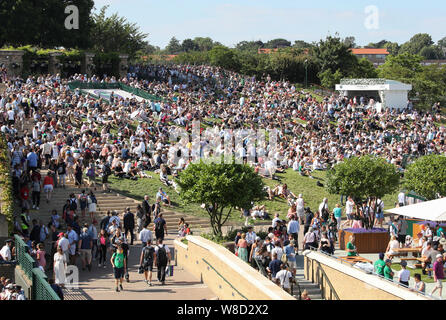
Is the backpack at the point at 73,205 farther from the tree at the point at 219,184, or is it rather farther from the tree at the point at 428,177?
the tree at the point at 428,177

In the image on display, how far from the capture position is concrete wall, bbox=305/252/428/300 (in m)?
14.3

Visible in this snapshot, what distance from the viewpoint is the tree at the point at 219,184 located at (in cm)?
2134

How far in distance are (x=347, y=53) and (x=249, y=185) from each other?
53.8 metres

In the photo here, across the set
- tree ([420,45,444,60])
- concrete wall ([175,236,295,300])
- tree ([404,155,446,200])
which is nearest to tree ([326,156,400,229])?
tree ([404,155,446,200])

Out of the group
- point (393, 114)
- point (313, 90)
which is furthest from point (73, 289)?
point (313, 90)

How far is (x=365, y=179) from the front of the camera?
2502 centimetres

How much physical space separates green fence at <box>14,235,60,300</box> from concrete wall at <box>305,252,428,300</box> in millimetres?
7011

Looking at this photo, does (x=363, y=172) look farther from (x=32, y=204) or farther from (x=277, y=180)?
(x=32, y=204)

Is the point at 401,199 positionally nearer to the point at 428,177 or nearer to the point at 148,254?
the point at 428,177

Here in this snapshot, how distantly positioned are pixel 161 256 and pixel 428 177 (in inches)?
539

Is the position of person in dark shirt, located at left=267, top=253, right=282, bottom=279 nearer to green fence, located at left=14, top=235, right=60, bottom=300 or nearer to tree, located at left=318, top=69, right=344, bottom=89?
green fence, located at left=14, top=235, right=60, bottom=300

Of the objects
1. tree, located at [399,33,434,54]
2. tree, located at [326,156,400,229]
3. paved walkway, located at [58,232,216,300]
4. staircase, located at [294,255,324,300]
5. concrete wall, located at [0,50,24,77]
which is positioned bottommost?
staircase, located at [294,255,324,300]

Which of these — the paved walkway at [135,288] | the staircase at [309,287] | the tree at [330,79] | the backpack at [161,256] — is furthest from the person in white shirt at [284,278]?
the tree at [330,79]

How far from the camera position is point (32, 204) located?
76.6 feet
